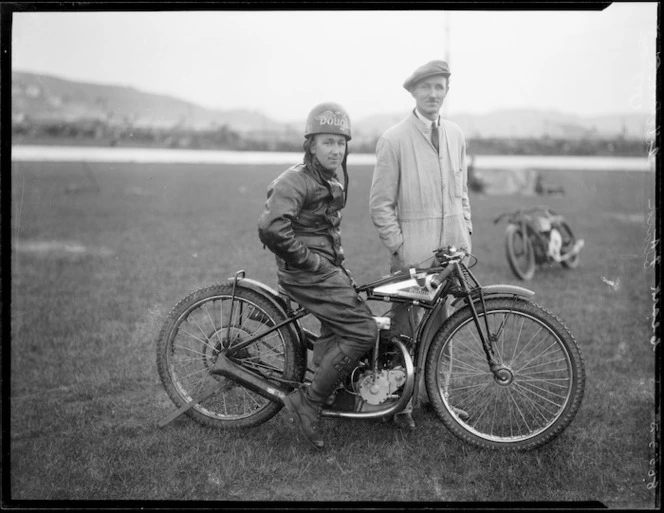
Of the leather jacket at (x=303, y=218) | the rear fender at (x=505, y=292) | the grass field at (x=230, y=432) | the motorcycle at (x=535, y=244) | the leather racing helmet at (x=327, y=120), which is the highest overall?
the leather racing helmet at (x=327, y=120)

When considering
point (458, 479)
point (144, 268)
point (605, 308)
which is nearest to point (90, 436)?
point (458, 479)

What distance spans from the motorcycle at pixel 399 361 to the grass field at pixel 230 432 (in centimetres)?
20

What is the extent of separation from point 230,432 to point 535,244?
5.79 meters

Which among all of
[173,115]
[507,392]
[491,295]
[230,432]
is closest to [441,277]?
[491,295]

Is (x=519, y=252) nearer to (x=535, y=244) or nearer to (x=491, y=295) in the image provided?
(x=535, y=244)

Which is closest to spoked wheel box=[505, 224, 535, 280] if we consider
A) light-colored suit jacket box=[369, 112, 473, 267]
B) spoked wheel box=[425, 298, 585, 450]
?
spoked wheel box=[425, 298, 585, 450]

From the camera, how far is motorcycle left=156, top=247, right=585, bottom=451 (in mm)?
3855

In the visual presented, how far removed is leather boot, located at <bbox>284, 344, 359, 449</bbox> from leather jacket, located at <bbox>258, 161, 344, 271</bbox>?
2.00ft

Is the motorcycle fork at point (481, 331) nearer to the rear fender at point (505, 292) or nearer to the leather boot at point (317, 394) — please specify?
the rear fender at point (505, 292)

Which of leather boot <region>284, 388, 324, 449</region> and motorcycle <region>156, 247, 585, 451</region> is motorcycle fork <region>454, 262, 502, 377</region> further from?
leather boot <region>284, 388, 324, 449</region>

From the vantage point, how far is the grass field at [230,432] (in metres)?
3.64

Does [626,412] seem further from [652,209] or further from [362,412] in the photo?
[362,412]

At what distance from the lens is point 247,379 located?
160 inches

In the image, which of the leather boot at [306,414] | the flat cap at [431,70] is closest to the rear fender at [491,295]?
the leather boot at [306,414]
